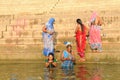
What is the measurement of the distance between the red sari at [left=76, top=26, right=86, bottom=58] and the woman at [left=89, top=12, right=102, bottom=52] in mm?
283

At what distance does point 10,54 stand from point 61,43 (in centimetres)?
166

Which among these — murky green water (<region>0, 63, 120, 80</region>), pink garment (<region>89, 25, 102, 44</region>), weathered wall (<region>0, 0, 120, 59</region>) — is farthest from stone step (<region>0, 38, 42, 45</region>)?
pink garment (<region>89, 25, 102, 44</region>)

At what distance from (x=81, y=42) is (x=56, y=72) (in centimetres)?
240

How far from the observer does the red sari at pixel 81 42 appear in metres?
12.2

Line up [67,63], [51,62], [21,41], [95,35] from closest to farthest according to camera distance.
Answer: [51,62]
[67,63]
[95,35]
[21,41]

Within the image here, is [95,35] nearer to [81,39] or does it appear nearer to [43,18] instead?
[81,39]

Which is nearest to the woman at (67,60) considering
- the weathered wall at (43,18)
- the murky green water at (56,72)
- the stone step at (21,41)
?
the murky green water at (56,72)

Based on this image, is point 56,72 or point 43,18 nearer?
point 56,72

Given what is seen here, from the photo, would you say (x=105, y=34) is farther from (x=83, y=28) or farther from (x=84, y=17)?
(x=84, y=17)

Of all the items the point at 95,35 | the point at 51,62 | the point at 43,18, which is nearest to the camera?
the point at 51,62

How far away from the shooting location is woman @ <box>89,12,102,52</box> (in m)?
12.4

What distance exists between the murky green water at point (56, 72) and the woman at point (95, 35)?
0.85 m

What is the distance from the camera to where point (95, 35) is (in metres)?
12.5

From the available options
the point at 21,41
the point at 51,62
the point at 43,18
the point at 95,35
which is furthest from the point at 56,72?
the point at 43,18
